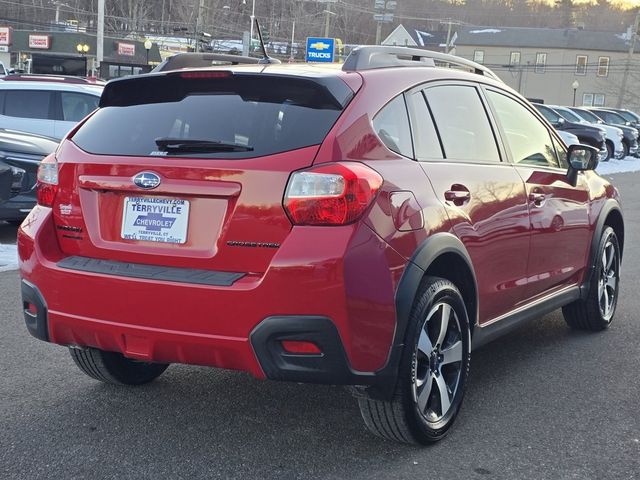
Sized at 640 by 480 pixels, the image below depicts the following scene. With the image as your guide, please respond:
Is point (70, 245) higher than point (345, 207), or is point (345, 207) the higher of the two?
point (345, 207)

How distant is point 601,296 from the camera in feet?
19.4

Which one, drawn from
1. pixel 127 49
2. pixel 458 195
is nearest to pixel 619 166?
pixel 458 195

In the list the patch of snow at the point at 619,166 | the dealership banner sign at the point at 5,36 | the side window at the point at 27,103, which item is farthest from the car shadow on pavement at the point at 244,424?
the dealership banner sign at the point at 5,36

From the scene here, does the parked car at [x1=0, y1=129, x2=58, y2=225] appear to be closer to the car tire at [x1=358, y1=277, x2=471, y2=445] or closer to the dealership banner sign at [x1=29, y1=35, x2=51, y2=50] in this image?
the car tire at [x1=358, y1=277, x2=471, y2=445]

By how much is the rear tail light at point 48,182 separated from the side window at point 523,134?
2342 mm

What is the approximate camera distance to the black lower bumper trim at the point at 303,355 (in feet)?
10.5

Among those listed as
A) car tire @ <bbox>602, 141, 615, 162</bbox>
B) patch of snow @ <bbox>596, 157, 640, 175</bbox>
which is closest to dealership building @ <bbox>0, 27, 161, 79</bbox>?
patch of snow @ <bbox>596, 157, 640, 175</bbox>

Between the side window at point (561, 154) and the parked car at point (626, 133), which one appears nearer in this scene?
the side window at point (561, 154)

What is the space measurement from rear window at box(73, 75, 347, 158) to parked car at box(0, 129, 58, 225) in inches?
211

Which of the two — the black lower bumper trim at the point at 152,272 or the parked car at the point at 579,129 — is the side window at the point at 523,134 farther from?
the parked car at the point at 579,129

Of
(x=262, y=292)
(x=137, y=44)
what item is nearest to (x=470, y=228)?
(x=262, y=292)

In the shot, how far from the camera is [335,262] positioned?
318cm

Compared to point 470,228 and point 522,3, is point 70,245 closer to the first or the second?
point 470,228

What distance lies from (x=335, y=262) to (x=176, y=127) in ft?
3.25
